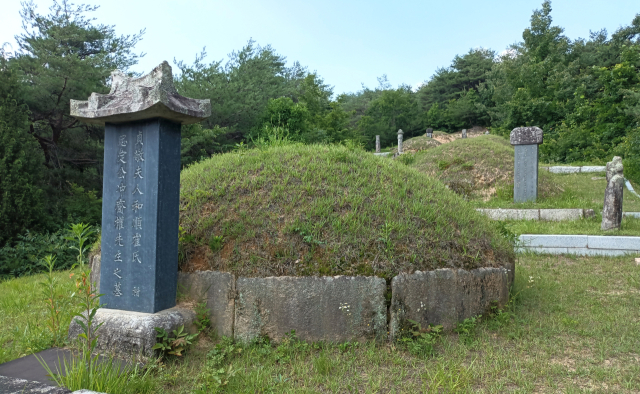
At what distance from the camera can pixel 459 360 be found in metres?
3.25

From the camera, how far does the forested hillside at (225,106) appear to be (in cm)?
1009

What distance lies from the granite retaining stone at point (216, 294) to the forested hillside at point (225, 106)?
283cm

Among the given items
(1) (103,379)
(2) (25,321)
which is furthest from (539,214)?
(2) (25,321)

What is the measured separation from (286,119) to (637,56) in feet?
57.4

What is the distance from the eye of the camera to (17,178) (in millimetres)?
9469

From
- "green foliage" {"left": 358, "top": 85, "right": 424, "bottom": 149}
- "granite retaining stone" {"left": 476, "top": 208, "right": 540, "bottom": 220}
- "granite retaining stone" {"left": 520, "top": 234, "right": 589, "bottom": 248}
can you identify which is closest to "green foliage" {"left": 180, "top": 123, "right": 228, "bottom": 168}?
"granite retaining stone" {"left": 476, "top": 208, "right": 540, "bottom": 220}

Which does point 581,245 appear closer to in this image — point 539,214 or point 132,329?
point 539,214

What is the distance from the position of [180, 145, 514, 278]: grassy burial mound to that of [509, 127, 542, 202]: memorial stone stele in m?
7.24

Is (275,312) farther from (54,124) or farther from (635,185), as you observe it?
(635,185)

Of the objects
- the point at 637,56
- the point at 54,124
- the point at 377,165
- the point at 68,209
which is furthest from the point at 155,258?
the point at 637,56

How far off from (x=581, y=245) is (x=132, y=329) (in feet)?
23.9

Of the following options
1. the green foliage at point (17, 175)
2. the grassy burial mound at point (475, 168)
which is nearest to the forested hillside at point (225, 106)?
the green foliage at point (17, 175)

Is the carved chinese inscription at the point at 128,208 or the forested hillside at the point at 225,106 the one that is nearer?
the carved chinese inscription at the point at 128,208

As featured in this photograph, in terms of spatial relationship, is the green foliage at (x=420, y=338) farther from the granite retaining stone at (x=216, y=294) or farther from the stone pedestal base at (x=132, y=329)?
the stone pedestal base at (x=132, y=329)
